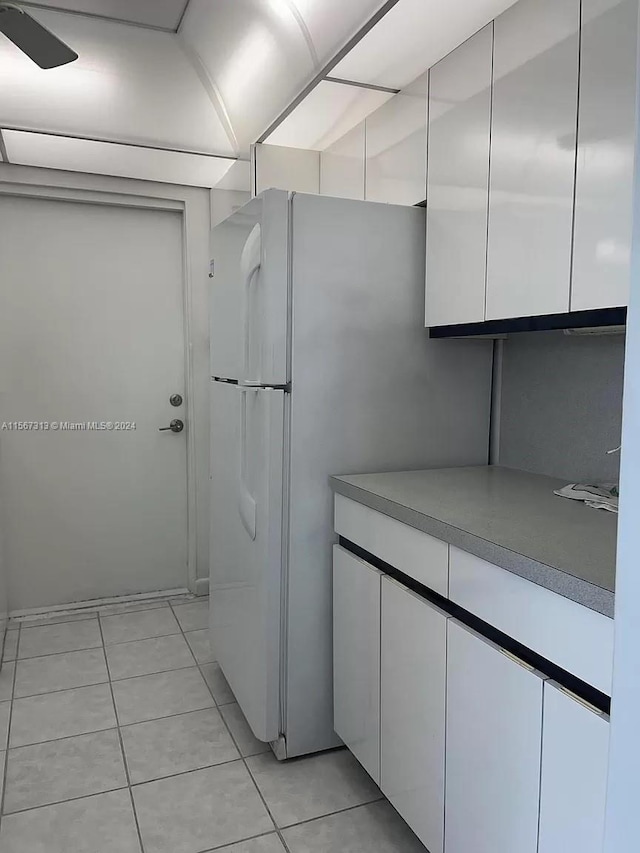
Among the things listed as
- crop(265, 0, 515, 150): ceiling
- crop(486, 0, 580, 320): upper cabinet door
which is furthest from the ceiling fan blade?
crop(486, 0, 580, 320): upper cabinet door

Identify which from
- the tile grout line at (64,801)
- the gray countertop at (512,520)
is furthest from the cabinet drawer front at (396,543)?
the tile grout line at (64,801)

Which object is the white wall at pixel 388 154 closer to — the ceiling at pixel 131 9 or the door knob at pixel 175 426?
the ceiling at pixel 131 9

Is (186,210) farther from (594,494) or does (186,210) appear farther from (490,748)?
(490,748)

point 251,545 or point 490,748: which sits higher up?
point 251,545

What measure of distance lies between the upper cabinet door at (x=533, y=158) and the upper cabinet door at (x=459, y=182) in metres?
0.05

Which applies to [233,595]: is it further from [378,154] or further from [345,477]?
[378,154]

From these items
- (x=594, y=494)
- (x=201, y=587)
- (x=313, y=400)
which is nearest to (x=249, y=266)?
(x=313, y=400)

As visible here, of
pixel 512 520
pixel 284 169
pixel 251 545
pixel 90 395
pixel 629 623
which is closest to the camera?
pixel 629 623

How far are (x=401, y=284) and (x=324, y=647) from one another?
3.93 feet

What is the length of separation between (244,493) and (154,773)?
3.00 ft

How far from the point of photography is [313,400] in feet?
6.82

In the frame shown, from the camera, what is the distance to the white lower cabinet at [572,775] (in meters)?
1.10

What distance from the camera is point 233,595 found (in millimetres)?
2410

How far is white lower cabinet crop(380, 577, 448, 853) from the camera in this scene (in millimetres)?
1571
